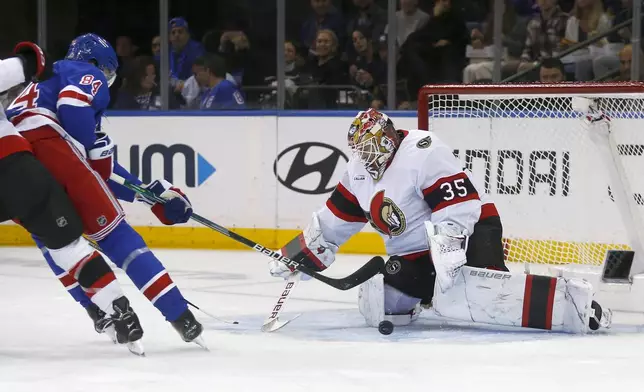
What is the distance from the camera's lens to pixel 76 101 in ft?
13.1

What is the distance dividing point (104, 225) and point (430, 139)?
1.22m

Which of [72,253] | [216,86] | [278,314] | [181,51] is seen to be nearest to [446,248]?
[278,314]

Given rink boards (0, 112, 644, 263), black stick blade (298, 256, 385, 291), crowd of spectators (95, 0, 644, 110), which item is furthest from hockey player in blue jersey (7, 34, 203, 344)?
crowd of spectators (95, 0, 644, 110)

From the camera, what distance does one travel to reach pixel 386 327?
4.38 meters

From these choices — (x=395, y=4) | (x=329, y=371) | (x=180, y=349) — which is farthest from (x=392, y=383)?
(x=395, y=4)

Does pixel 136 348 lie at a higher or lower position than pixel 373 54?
lower

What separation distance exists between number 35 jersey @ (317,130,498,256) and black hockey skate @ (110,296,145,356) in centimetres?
101

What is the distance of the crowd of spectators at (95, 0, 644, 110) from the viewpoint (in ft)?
23.5

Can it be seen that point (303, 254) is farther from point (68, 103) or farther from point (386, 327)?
point (68, 103)

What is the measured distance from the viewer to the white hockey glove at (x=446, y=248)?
4.25m

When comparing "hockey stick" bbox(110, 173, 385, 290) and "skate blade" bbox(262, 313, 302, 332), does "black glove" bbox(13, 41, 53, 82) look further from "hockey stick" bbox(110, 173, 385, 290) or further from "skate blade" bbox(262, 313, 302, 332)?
"skate blade" bbox(262, 313, 302, 332)

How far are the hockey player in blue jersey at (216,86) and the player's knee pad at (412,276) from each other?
3340 mm

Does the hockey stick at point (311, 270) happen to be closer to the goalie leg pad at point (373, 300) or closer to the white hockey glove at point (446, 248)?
the goalie leg pad at point (373, 300)

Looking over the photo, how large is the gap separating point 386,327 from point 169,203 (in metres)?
0.86
